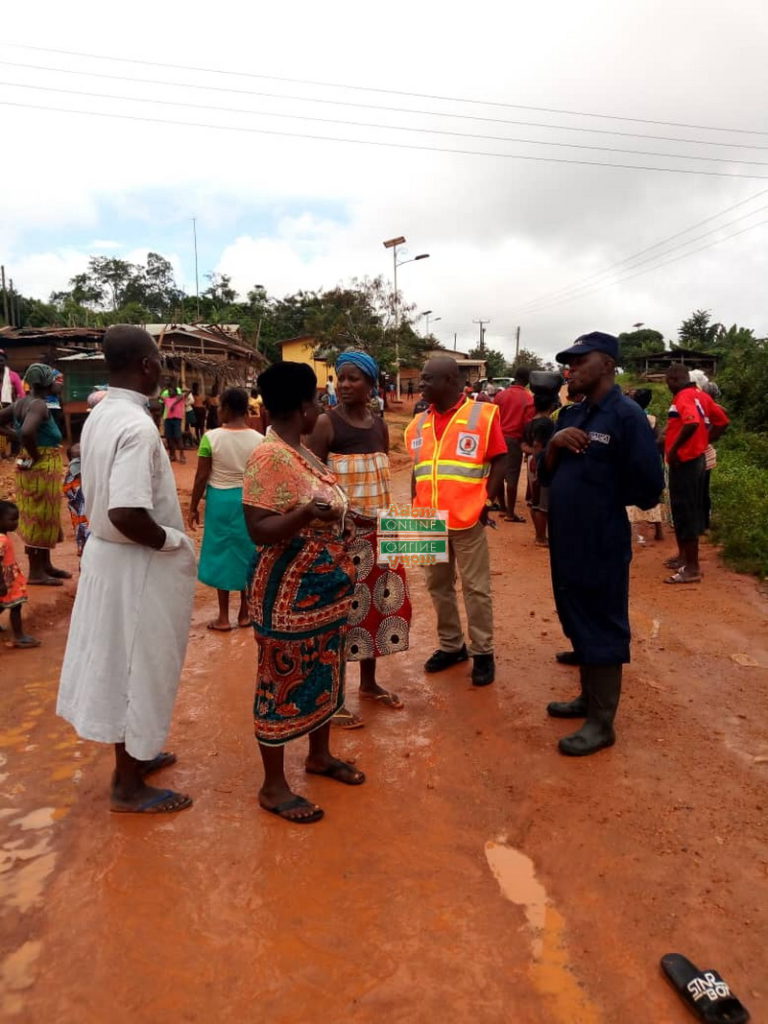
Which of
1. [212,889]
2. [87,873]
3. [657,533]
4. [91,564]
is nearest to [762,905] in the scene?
[212,889]

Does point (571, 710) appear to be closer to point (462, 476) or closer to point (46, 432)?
point (462, 476)

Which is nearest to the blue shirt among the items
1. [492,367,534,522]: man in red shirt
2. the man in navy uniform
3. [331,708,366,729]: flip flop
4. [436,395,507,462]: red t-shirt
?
the man in navy uniform

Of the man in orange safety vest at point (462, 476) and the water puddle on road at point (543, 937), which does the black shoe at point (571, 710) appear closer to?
the man in orange safety vest at point (462, 476)

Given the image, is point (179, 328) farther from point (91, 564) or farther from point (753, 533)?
point (91, 564)

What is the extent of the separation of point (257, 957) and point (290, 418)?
6.03 ft

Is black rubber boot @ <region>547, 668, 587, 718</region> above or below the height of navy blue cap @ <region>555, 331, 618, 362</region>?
below

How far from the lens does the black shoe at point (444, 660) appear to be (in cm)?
434

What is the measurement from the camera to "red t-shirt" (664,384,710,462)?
595 cm

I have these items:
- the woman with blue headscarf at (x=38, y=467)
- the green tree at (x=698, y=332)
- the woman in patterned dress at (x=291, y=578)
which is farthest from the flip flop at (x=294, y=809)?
the green tree at (x=698, y=332)

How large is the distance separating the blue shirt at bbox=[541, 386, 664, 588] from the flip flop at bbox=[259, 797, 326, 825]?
5.16 feet

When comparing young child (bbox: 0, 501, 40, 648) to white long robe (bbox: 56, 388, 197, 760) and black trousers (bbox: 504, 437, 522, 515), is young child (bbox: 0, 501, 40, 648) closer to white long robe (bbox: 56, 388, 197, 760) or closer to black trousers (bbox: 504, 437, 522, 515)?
white long robe (bbox: 56, 388, 197, 760)

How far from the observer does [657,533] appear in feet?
25.5

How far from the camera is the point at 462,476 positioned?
3891 mm

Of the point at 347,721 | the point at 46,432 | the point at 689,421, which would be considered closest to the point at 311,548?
the point at 347,721
